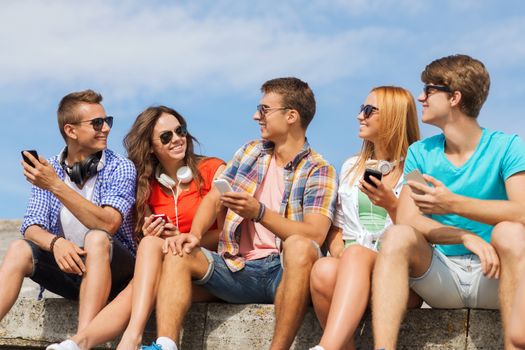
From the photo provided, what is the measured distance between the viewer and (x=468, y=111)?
556 centimetres

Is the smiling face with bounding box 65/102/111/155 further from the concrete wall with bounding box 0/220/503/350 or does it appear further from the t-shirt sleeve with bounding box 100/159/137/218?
the concrete wall with bounding box 0/220/503/350

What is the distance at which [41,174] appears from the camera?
246 inches

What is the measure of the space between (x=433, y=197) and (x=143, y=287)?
182 cm

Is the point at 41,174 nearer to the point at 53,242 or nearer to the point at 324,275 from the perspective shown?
the point at 53,242

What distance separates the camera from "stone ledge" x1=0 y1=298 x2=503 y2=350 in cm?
540

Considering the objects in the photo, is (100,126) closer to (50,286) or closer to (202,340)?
(50,286)

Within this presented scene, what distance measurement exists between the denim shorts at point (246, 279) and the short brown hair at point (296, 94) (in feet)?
3.47

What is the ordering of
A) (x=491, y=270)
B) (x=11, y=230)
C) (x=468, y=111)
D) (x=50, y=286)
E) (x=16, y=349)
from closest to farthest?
Answer: (x=491, y=270)
(x=468, y=111)
(x=50, y=286)
(x=16, y=349)
(x=11, y=230)

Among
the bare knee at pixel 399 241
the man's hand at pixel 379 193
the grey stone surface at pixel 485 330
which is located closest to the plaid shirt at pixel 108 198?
the man's hand at pixel 379 193

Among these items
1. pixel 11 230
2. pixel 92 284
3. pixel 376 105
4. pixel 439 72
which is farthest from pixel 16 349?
pixel 11 230

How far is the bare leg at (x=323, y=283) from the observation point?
17.3 ft

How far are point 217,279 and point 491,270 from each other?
1819 millimetres

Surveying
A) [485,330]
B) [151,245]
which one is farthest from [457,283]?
[151,245]

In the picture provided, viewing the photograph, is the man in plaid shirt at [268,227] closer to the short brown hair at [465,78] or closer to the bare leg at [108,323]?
the bare leg at [108,323]
